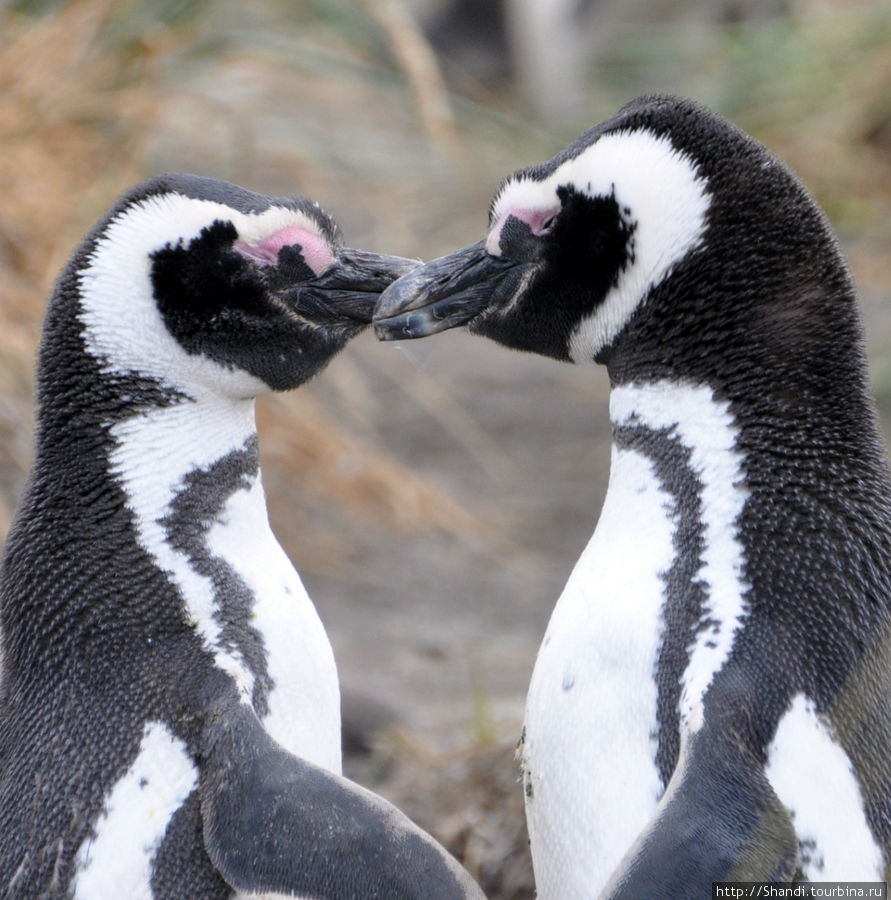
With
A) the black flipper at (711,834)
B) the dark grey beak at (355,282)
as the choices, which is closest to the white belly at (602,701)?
the black flipper at (711,834)

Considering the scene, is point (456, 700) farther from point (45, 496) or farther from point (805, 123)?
point (805, 123)

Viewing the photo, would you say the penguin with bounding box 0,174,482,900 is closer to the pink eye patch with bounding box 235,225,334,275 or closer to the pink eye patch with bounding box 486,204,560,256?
the pink eye patch with bounding box 235,225,334,275

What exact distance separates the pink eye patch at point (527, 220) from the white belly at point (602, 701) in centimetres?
38

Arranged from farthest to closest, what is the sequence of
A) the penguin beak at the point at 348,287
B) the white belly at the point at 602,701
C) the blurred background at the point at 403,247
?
the blurred background at the point at 403,247 < the penguin beak at the point at 348,287 < the white belly at the point at 602,701

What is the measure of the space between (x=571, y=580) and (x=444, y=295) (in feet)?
1.64

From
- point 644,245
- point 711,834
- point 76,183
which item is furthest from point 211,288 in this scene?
point 76,183

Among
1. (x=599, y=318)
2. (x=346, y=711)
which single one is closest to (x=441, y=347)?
(x=346, y=711)

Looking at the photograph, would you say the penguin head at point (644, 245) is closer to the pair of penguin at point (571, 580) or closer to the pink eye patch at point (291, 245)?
the pair of penguin at point (571, 580)

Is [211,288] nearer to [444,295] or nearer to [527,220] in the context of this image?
[444,295]

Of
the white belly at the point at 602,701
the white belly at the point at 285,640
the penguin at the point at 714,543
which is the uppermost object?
the penguin at the point at 714,543

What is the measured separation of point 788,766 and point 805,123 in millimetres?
4471

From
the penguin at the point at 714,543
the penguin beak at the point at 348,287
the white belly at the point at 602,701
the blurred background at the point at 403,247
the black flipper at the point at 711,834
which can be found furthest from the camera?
the blurred background at the point at 403,247

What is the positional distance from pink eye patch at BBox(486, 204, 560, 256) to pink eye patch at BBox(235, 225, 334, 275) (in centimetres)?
27

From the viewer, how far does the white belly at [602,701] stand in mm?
2025
